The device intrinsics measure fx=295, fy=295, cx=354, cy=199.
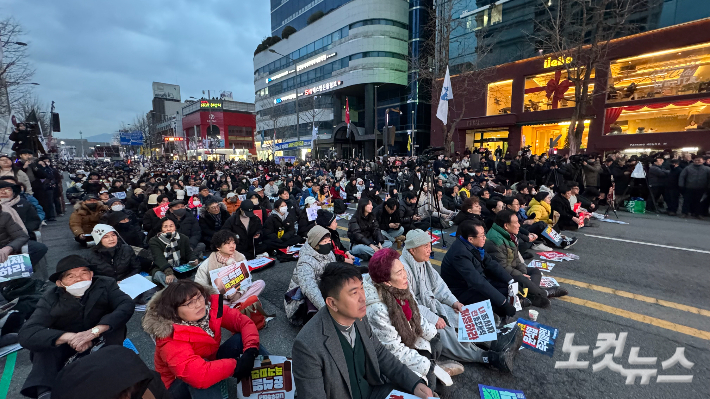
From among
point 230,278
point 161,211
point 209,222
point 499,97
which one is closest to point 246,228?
point 209,222

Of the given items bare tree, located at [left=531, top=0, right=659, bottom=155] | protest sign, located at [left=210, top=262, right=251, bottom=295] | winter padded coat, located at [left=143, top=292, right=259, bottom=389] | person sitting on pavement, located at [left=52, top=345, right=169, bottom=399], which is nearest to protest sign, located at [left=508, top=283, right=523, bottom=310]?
winter padded coat, located at [left=143, top=292, right=259, bottom=389]

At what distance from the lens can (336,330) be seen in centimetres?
206

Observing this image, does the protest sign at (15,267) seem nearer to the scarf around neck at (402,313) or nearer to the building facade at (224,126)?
the scarf around neck at (402,313)

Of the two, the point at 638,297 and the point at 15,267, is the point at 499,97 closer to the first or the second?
the point at 638,297

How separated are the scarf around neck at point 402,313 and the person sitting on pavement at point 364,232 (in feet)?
11.0

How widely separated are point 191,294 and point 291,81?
54.9 metres

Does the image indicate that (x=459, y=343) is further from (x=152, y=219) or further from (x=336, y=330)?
(x=152, y=219)

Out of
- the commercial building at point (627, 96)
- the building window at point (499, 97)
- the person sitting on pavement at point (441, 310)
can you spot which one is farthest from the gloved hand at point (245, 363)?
the building window at point (499, 97)

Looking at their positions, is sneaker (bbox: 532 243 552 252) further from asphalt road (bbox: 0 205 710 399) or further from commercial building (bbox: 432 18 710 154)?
commercial building (bbox: 432 18 710 154)

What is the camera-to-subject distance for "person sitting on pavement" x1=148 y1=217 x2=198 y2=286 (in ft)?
15.7

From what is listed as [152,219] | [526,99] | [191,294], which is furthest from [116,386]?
[526,99]

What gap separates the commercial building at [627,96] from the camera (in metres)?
17.7

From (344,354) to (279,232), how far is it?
523 cm

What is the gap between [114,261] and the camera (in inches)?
174
